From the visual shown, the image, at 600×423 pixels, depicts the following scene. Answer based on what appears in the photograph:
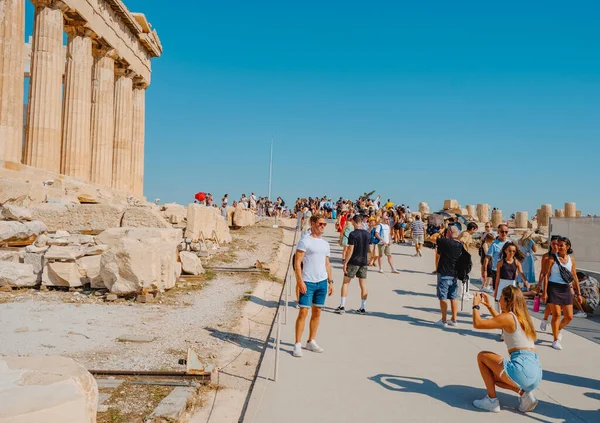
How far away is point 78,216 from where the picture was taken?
14.3m

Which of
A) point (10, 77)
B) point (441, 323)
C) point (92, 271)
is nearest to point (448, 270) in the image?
point (441, 323)

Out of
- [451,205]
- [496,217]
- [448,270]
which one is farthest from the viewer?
[496,217]

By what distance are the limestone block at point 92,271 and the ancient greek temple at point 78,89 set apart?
864 centimetres

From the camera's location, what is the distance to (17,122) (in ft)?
57.9

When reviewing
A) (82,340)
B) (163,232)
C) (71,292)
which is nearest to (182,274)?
(163,232)

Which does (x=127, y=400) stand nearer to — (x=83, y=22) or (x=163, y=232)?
(x=163, y=232)

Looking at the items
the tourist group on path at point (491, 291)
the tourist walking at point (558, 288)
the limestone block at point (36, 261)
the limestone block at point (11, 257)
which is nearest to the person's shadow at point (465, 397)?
the tourist group on path at point (491, 291)

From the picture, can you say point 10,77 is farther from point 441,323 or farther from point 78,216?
point 441,323

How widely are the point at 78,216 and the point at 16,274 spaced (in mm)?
4148

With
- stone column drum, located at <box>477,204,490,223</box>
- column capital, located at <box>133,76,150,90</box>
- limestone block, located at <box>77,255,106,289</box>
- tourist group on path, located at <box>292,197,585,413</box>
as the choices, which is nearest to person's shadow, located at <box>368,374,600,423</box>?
tourist group on path, located at <box>292,197,585,413</box>

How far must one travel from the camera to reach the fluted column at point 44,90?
19.5 metres

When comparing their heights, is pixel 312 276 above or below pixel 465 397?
above

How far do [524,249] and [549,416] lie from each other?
7943 mm

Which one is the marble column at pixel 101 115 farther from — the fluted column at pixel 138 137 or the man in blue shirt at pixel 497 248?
the man in blue shirt at pixel 497 248
